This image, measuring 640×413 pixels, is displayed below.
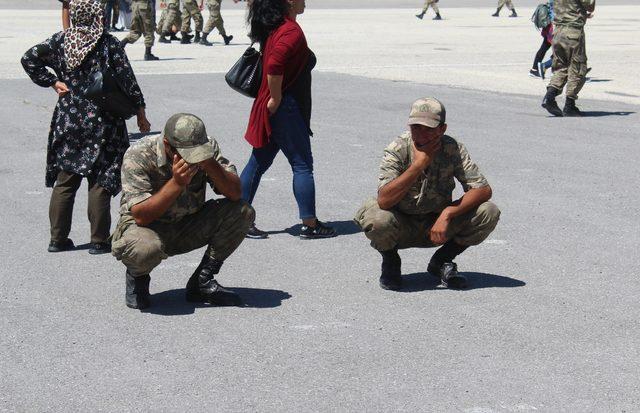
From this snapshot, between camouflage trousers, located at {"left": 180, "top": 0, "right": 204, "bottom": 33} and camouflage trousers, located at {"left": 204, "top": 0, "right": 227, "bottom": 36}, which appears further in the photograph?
camouflage trousers, located at {"left": 180, "top": 0, "right": 204, "bottom": 33}

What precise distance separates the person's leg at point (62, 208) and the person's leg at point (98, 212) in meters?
0.15

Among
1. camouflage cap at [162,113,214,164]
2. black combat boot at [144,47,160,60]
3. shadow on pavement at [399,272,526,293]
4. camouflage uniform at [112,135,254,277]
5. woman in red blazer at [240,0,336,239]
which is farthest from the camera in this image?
black combat boot at [144,47,160,60]

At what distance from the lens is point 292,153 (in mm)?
8398

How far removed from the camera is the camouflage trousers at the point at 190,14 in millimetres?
26516

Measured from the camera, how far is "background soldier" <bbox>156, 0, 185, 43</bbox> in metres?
26.4

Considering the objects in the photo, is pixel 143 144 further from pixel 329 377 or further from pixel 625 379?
pixel 625 379

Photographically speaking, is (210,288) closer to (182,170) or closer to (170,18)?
(182,170)

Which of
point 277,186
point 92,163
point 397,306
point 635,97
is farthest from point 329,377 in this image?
point 635,97

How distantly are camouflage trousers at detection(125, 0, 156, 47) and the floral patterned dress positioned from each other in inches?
580

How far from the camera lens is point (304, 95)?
329 inches

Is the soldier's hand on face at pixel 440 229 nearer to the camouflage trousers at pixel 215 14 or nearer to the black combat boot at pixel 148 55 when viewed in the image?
the black combat boot at pixel 148 55

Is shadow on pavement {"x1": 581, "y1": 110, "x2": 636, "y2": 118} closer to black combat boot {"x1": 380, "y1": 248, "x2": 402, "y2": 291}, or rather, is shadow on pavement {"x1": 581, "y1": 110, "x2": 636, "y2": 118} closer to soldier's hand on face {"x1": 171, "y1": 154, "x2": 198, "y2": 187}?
black combat boot {"x1": 380, "y1": 248, "x2": 402, "y2": 291}

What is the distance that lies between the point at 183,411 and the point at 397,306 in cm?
190

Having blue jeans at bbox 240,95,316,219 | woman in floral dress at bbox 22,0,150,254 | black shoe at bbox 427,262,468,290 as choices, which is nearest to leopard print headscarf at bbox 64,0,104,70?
woman in floral dress at bbox 22,0,150,254
